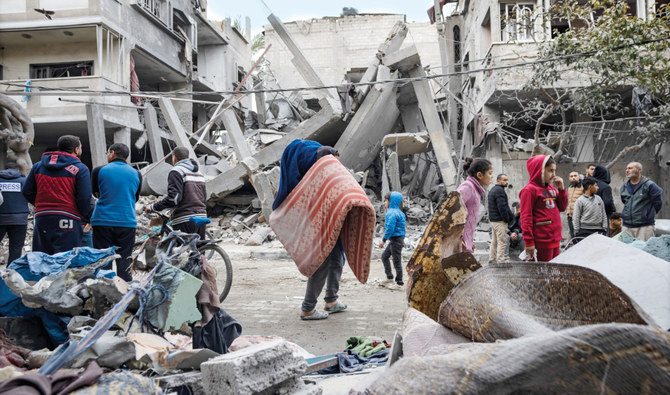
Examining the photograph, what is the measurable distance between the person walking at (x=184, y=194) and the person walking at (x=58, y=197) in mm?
767

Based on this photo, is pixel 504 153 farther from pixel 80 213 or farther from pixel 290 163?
pixel 80 213

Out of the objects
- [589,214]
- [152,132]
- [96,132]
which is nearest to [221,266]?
[589,214]

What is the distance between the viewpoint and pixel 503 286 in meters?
1.94

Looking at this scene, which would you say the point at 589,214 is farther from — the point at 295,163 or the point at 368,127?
the point at 368,127

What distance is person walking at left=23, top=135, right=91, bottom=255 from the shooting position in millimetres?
4465

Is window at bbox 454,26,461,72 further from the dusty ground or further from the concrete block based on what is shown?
the concrete block

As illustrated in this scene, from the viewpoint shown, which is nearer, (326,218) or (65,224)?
(326,218)

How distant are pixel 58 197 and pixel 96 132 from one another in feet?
Result: 41.8

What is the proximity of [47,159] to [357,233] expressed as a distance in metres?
3.22

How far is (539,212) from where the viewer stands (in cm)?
491

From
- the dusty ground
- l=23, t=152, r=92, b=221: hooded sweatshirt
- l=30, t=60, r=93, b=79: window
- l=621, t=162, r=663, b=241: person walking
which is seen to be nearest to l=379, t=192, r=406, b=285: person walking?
the dusty ground

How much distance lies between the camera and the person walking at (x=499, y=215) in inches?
263

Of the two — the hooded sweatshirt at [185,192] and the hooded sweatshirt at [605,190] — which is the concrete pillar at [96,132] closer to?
the hooded sweatshirt at [185,192]

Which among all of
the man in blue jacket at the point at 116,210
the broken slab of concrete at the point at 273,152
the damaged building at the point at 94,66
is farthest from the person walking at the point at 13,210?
the damaged building at the point at 94,66
